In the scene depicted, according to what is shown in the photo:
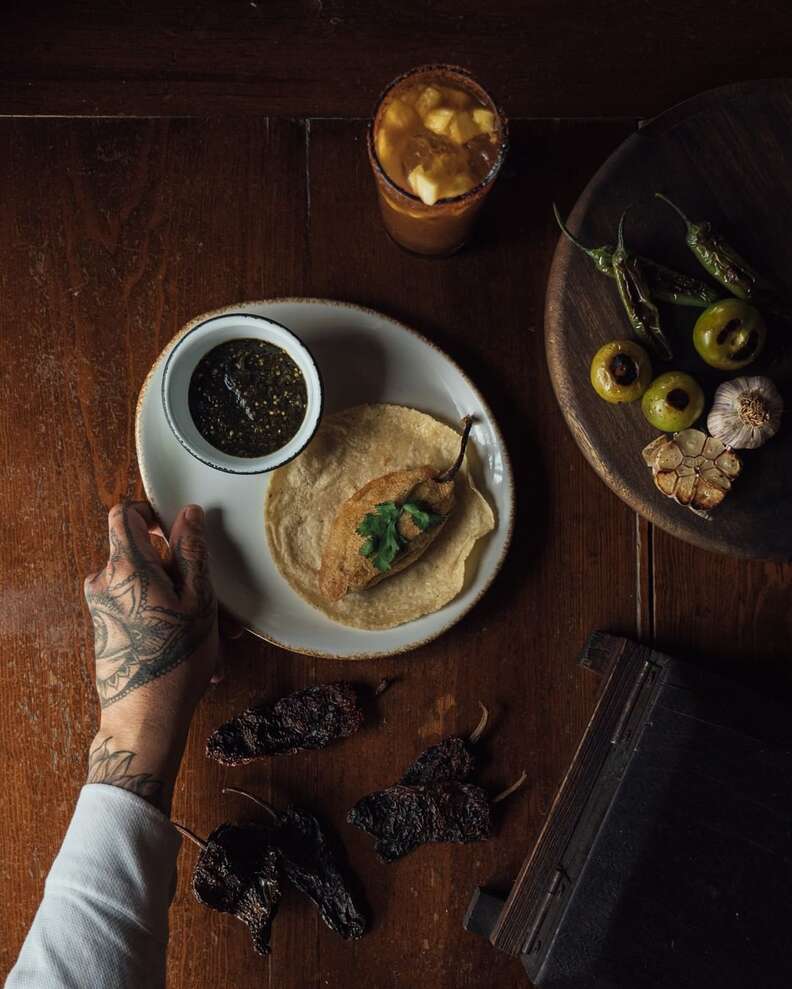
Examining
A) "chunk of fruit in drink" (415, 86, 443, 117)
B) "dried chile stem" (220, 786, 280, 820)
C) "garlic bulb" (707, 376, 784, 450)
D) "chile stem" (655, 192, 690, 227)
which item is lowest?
"dried chile stem" (220, 786, 280, 820)

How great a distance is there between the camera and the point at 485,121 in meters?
1.70

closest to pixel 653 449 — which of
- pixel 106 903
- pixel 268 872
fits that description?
pixel 268 872

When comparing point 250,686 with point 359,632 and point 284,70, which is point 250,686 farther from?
point 284,70

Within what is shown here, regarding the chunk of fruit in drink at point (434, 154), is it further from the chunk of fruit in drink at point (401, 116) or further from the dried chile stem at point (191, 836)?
the dried chile stem at point (191, 836)

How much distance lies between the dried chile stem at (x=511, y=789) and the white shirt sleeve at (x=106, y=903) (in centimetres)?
73

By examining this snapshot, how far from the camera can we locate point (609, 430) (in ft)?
6.05

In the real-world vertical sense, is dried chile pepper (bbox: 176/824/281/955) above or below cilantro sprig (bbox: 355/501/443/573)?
below

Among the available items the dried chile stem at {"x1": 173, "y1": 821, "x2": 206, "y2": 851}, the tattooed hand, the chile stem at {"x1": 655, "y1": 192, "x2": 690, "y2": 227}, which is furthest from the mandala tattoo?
the chile stem at {"x1": 655, "y1": 192, "x2": 690, "y2": 227}

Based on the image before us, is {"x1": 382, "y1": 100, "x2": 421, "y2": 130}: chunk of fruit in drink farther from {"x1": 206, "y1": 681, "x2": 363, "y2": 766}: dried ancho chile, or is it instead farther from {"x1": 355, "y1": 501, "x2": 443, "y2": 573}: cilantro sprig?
{"x1": 206, "y1": 681, "x2": 363, "y2": 766}: dried ancho chile

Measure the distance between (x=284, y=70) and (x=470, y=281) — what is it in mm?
650

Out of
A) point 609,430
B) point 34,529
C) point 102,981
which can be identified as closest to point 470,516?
point 609,430

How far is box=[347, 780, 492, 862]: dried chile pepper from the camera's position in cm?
195

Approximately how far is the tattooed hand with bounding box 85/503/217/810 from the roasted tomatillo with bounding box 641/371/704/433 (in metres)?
1.00

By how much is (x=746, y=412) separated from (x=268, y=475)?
1.02 m
